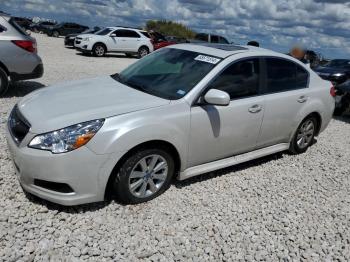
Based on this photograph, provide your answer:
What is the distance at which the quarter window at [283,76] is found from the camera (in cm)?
486

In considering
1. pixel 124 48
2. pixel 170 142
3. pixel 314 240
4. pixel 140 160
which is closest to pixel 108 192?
pixel 140 160

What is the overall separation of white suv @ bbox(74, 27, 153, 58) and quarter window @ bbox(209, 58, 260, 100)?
16270 millimetres

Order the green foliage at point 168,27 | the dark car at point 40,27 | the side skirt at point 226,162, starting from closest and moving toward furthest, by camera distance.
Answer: the side skirt at point 226,162 → the dark car at point 40,27 → the green foliage at point 168,27

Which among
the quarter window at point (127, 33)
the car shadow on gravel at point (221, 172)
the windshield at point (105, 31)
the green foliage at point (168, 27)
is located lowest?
the green foliage at point (168, 27)

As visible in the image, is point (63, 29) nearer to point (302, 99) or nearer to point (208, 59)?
point (302, 99)

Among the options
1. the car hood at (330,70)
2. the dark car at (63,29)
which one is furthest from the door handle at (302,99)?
the dark car at (63,29)

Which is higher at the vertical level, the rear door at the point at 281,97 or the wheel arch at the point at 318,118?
the rear door at the point at 281,97

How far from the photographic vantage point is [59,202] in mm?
3387

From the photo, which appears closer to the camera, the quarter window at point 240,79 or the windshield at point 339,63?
the quarter window at point 240,79

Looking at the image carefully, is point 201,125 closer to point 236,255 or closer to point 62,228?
point 236,255

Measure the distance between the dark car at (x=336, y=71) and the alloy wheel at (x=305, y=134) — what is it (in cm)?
897

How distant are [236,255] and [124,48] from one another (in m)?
18.8

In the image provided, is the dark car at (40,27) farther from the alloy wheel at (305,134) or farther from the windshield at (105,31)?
the alloy wheel at (305,134)

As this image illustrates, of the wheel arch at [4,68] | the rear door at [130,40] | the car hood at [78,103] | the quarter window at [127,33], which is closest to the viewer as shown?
the car hood at [78,103]
